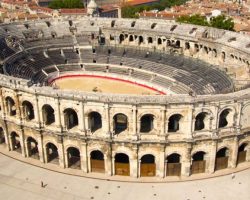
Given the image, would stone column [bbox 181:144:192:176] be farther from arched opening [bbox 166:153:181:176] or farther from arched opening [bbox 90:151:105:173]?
arched opening [bbox 90:151:105:173]

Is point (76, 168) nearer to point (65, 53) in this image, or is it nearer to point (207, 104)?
point (207, 104)

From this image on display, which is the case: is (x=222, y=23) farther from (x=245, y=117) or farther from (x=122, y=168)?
(x=122, y=168)

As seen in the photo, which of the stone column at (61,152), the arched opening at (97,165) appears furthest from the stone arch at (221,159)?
the stone column at (61,152)

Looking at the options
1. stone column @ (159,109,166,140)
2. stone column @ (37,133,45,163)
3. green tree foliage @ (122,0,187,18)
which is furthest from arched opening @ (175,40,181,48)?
green tree foliage @ (122,0,187,18)

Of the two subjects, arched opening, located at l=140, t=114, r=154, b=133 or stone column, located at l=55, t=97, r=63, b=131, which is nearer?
stone column, located at l=55, t=97, r=63, b=131

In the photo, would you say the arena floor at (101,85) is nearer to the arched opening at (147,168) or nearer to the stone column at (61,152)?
the stone column at (61,152)

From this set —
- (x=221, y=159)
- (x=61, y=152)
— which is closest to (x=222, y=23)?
(x=221, y=159)
